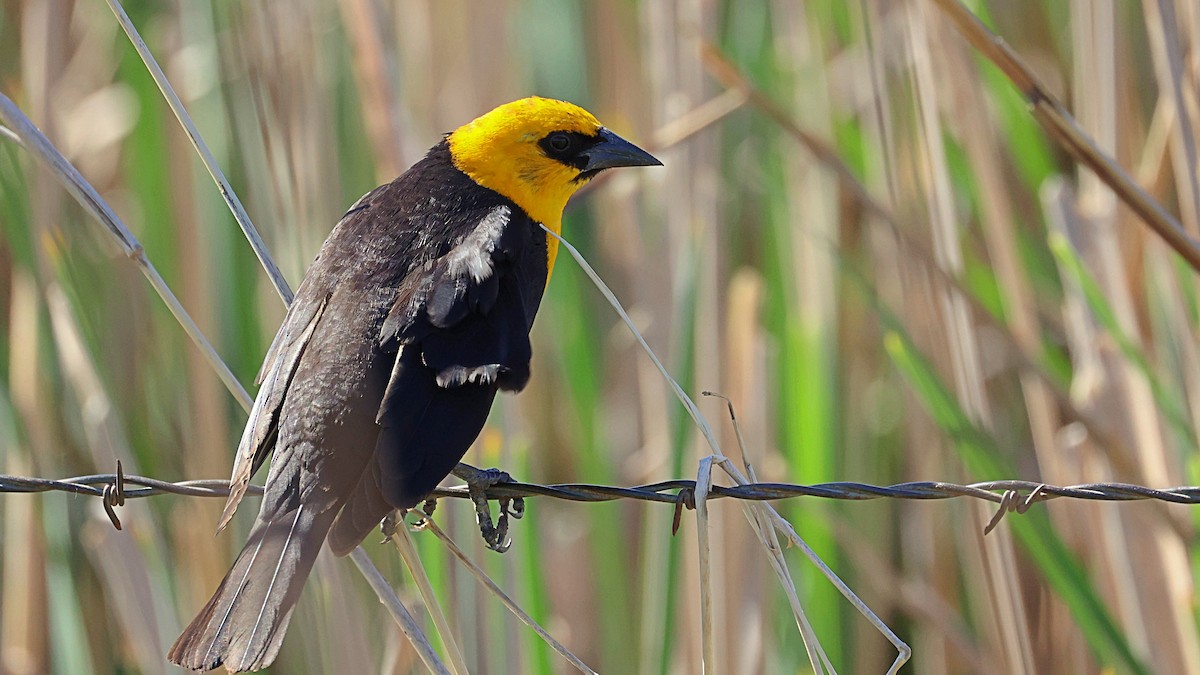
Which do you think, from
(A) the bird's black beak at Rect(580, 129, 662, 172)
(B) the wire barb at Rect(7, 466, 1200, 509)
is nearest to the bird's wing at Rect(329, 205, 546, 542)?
(B) the wire barb at Rect(7, 466, 1200, 509)

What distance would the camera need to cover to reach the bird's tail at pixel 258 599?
1871 mm

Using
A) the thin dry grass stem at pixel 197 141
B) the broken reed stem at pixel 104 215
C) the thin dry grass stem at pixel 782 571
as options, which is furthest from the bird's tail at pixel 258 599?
the thin dry grass stem at pixel 782 571

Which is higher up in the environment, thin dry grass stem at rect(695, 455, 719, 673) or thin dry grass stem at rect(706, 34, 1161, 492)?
thin dry grass stem at rect(706, 34, 1161, 492)

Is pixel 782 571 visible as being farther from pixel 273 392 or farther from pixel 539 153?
pixel 539 153

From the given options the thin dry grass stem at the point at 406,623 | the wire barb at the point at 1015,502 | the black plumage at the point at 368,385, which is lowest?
the thin dry grass stem at the point at 406,623

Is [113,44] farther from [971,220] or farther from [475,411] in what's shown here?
[971,220]

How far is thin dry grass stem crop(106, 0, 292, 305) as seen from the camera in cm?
203

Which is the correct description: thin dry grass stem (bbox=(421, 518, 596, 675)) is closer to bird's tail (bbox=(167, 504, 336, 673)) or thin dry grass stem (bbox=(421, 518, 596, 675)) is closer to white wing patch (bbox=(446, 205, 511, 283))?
bird's tail (bbox=(167, 504, 336, 673))

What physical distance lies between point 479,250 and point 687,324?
63cm

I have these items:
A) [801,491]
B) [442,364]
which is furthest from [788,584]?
[442,364]

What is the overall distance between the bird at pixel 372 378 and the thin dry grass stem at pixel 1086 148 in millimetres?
808

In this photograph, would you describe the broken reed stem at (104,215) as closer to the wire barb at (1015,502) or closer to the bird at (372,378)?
the bird at (372,378)

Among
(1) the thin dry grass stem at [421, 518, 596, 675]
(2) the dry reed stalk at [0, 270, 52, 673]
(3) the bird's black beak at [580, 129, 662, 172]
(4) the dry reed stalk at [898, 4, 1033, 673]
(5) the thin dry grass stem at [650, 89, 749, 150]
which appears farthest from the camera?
(2) the dry reed stalk at [0, 270, 52, 673]

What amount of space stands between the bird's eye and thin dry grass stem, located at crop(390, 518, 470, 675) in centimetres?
107
